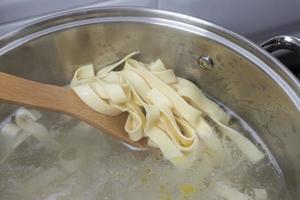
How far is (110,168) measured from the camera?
0.93 metres

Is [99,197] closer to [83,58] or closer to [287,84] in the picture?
[83,58]

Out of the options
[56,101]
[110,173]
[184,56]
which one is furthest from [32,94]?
[184,56]

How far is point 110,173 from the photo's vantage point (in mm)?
927

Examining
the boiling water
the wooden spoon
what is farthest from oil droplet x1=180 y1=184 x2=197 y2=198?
the wooden spoon

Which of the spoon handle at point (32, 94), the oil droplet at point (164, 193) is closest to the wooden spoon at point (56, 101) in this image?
the spoon handle at point (32, 94)

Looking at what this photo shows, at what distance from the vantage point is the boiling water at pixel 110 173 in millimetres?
897

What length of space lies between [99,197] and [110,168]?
69mm

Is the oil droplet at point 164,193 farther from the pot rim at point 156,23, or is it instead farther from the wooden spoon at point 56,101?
the pot rim at point 156,23

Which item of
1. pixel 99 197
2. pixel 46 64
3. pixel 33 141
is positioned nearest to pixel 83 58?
pixel 46 64

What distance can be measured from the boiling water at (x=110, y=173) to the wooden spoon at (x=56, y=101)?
4cm

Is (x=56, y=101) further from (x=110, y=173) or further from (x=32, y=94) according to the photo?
(x=110, y=173)

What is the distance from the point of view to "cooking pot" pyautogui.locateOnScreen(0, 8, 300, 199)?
34.7 inches

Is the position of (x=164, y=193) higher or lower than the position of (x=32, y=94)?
lower

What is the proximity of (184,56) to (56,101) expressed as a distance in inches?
11.7
